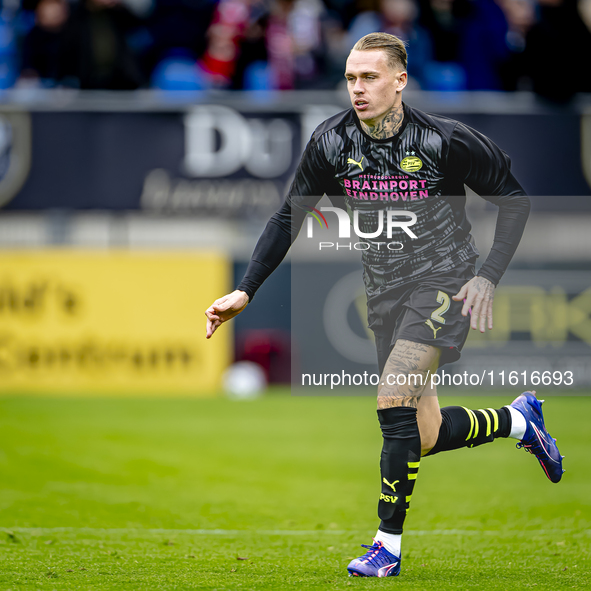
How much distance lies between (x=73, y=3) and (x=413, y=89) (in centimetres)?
465

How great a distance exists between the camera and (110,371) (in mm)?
11781

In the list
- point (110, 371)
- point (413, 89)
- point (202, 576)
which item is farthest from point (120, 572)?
point (413, 89)

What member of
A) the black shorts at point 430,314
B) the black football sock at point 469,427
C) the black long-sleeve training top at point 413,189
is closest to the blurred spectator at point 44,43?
the black long-sleeve training top at point 413,189

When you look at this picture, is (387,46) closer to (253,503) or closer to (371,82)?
(371,82)

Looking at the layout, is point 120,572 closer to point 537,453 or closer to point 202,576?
point 202,576

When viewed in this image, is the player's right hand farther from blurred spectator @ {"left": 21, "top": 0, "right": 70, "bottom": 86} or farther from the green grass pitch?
blurred spectator @ {"left": 21, "top": 0, "right": 70, "bottom": 86}

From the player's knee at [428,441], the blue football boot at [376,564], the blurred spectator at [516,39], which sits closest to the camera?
the blue football boot at [376,564]

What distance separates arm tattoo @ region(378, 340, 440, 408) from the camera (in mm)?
4203

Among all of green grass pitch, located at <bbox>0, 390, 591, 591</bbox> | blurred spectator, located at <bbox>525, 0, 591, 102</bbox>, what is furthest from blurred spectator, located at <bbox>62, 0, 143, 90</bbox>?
blurred spectator, located at <bbox>525, 0, 591, 102</bbox>

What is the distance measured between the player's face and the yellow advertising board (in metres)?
7.89

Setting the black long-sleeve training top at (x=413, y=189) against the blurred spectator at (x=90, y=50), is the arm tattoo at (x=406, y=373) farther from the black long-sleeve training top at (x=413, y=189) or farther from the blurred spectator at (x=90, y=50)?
the blurred spectator at (x=90, y=50)

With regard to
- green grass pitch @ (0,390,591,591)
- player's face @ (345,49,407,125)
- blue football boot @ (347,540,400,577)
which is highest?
player's face @ (345,49,407,125)

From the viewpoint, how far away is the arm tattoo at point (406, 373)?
4.20m

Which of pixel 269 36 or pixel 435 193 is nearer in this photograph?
pixel 435 193
